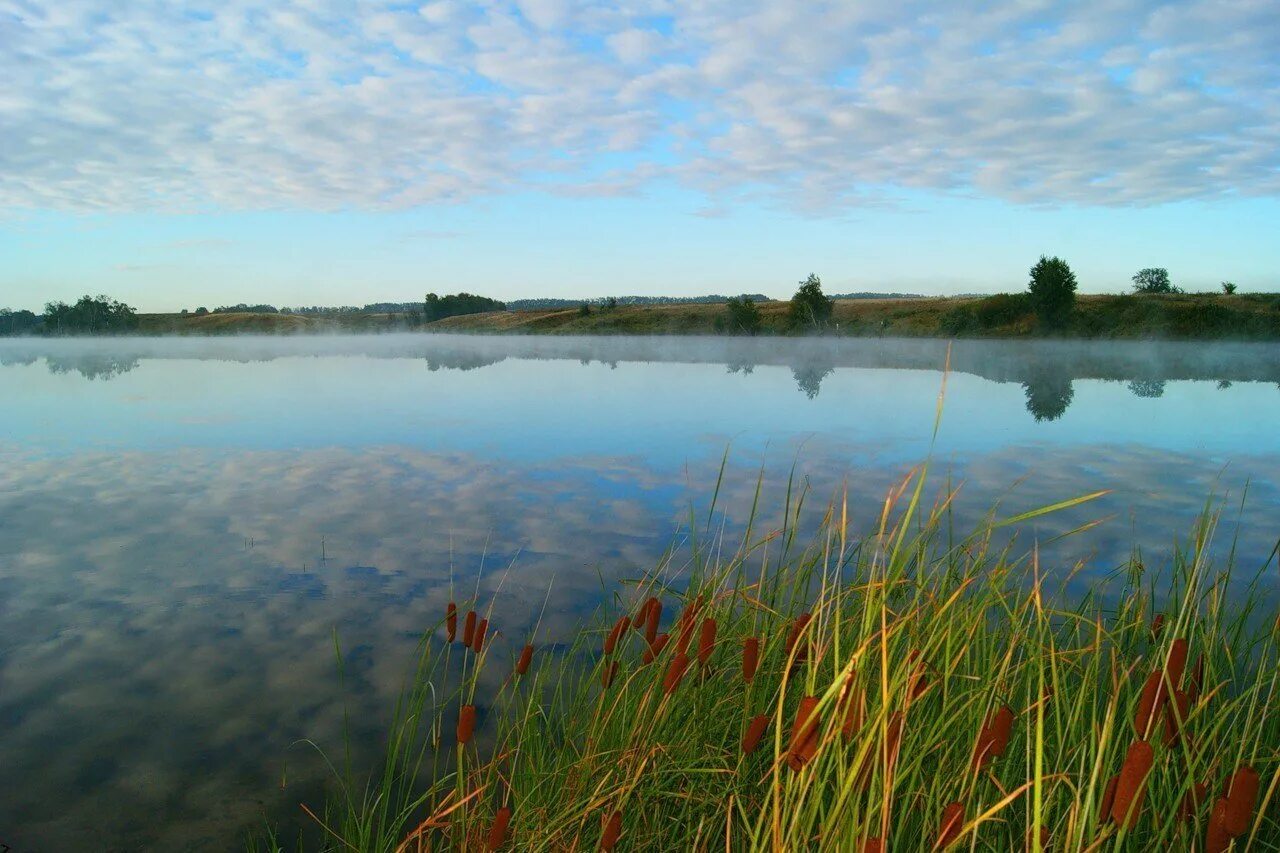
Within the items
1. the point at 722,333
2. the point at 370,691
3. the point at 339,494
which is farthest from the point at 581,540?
the point at 722,333

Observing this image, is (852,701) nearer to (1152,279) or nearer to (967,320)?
(967,320)

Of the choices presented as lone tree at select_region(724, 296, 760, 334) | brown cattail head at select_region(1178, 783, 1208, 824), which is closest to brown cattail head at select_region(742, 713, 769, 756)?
brown cattail head at select_region(1178, 783, 1208, 824)

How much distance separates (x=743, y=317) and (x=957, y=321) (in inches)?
884

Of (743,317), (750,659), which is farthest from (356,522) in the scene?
(743,317)

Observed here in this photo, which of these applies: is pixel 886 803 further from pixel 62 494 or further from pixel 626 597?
pixel 62 494

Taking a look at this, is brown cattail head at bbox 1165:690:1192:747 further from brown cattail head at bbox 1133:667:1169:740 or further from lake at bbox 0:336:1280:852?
lake at bbox 0:336:1280:852

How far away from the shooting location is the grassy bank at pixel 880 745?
232 centimetres

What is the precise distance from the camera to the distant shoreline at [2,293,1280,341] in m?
68.8

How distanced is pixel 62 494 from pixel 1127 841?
14.1 m

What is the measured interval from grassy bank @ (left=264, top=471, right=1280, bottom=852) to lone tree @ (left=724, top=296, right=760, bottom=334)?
87.4 m

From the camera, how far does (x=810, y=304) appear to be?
84062 millimetres

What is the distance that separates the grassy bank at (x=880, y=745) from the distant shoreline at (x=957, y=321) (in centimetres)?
Result: 7551

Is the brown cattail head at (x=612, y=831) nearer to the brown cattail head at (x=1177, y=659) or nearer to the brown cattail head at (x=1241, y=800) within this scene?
the brown cattail head at (x=1241, y=800)

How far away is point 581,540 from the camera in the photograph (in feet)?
31.9
